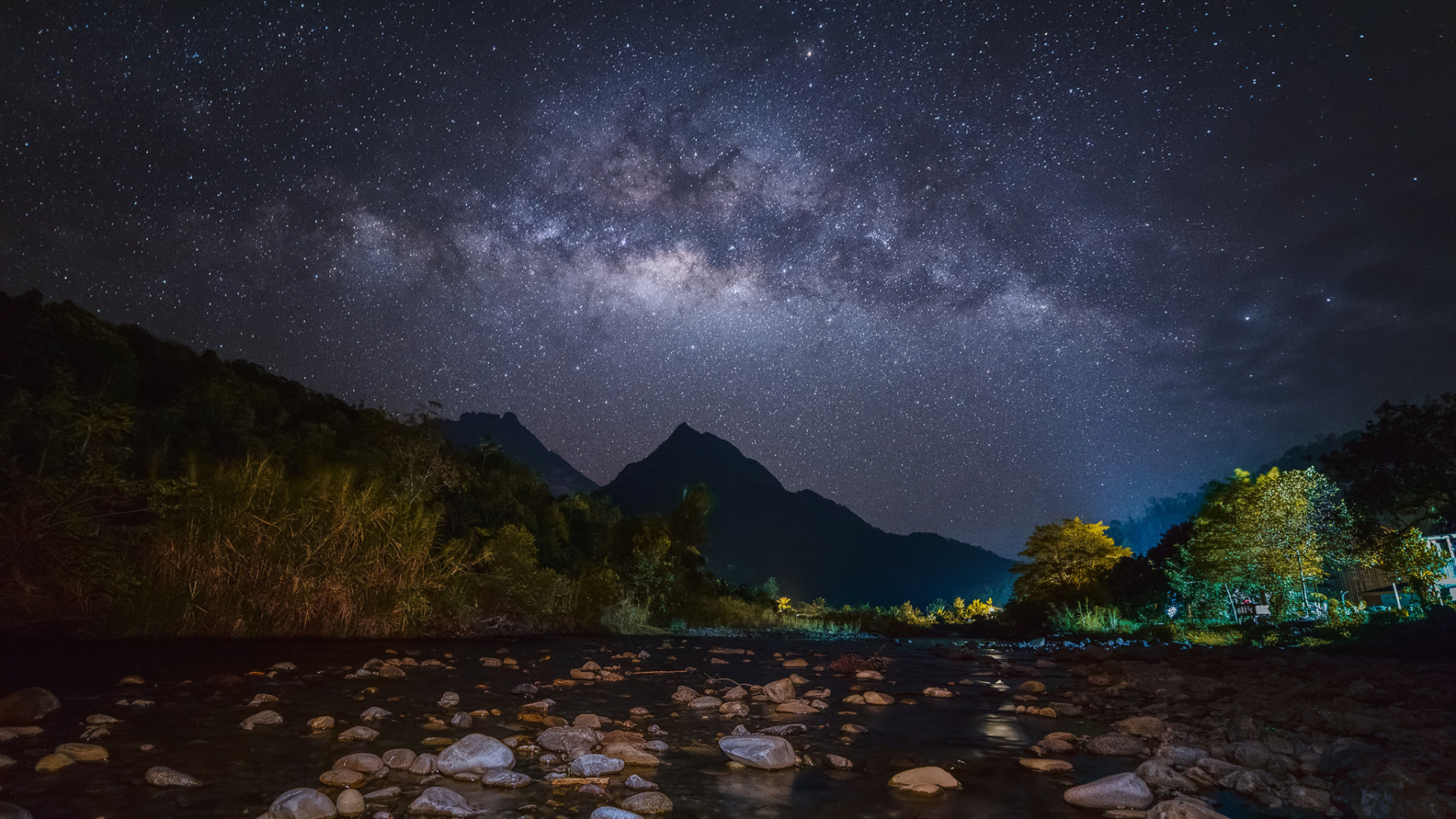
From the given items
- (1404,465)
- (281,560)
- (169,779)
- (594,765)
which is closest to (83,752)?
(169,779)

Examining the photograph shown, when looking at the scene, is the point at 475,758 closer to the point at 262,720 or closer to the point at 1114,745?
the point at 262,720

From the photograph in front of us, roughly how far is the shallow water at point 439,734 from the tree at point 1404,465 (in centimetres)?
1216

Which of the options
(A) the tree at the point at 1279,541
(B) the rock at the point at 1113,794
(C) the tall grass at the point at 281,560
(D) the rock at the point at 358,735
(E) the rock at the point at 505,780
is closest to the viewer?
(B) the rock at the point at 1113,794

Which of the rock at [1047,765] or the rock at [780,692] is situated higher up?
the rock at [1047,765]

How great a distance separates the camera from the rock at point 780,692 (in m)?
8.30

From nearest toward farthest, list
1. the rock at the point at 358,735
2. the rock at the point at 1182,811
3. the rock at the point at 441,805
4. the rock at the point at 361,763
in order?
the rock at the point at 441,805, the rock at the point at 1182,811, the rock at the point at 361,763, the rock at the point at 358,735

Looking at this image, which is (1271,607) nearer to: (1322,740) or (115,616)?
(1322,740)

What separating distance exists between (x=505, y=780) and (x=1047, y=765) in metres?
3.98

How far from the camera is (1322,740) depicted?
5.84 meters

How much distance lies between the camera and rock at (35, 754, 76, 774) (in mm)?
4121

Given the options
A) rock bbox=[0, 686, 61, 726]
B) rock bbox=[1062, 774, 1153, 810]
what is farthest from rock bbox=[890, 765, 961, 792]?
rock bbox=[0, 686, 61, 726]

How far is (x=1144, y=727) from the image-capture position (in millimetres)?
6535

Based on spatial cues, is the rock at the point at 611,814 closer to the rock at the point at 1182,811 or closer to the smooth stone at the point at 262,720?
the rock at the point at 1182,811

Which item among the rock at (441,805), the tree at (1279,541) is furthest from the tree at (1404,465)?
the rock at (441,805)
